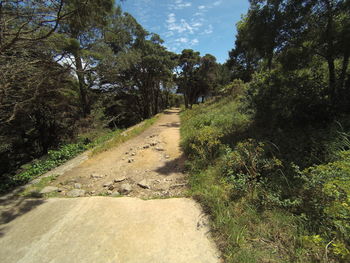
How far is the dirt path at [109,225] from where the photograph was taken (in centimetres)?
169

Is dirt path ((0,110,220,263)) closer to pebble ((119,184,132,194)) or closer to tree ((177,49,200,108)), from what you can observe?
pebble ((119,184,132,194))

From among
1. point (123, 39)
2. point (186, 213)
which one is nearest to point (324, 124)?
point (186, 213)

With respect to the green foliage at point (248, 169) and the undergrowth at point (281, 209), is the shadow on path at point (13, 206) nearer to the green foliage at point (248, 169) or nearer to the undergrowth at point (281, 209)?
the undergrowth at point (281, 209)

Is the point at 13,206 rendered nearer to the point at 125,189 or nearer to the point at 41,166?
the point at 125,189

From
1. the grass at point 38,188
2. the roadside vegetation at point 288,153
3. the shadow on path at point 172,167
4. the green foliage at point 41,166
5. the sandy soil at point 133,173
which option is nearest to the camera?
the roadside vegetation at point 288,153

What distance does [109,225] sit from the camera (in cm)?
209

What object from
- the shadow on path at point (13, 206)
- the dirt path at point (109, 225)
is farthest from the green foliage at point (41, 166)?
the dirt path at point (109, 225)

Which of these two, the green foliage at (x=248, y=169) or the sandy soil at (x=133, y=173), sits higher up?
the green foliage at (x=248, y=169)

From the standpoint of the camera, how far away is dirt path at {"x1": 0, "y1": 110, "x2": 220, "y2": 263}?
66.4 inches

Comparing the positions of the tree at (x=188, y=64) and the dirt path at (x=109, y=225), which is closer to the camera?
the dirt path at (x=109, y=225)

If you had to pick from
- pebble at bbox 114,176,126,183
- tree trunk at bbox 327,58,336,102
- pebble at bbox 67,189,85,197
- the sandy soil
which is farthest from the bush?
pebble at bbox 67,189,85,197

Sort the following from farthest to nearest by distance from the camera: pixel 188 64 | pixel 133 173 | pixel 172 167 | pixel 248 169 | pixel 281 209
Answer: pixel 188 64, pixel 172 167, pixel 133 173, pixel 248 169, pixel 281 209

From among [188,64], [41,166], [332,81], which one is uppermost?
[188,64]

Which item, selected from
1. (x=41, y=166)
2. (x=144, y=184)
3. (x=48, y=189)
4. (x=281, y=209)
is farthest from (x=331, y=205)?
(x=41, y=166)
